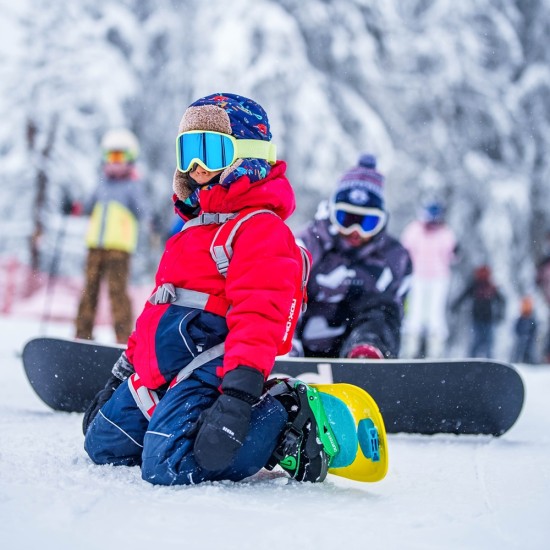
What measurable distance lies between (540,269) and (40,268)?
797 centimetres

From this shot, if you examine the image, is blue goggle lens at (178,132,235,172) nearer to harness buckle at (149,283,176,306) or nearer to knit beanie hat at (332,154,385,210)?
harness buckle at (149,283,176,306)

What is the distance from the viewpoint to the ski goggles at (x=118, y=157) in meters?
6.18

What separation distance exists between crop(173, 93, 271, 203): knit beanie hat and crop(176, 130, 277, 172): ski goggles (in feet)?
0.05

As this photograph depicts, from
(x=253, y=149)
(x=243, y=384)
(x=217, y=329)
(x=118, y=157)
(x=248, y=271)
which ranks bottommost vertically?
(x=243, y=384)

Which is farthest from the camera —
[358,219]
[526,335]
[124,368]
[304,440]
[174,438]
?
[526,335]

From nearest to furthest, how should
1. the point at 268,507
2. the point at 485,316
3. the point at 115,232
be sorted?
1. the point at 268,507
2. the point at 115,232
3. the point at 485,316

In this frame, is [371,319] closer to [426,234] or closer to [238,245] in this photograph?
[238,245]

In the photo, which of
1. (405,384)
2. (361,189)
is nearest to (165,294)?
(405,384)

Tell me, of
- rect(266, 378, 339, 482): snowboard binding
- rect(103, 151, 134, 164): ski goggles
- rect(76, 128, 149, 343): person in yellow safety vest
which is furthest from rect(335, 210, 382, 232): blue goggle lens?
rect(103, 151, 134, 164): ski goggles

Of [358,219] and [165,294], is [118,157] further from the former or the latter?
[165,294]

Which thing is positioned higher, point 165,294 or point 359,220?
point 359,220

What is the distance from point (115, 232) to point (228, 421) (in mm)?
4563

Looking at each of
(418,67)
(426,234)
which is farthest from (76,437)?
(418,67)

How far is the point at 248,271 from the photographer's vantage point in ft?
6.27
